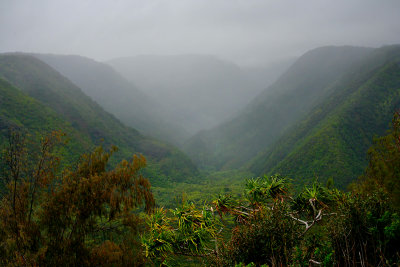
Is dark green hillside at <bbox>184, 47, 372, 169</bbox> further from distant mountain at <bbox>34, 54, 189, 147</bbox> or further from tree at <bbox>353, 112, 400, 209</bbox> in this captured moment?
tree at <bbox>353, 112, 400, 209</bbox>

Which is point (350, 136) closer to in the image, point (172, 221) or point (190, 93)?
point (172, 221)

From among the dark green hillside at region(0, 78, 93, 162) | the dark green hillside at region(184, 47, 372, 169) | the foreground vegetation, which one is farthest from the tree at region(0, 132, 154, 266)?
the dark green hillside at region(184, 47, 372, 169)

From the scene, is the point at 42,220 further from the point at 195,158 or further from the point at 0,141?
the point at 195,158

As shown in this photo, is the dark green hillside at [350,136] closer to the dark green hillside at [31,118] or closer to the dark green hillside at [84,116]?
the dark green hillside at [84,116]

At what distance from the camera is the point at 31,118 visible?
30156 mm

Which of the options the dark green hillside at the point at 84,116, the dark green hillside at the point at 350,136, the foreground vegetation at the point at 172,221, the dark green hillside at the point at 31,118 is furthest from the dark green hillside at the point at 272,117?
the foreground vegetation at the point at 172,221

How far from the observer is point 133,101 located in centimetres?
10619

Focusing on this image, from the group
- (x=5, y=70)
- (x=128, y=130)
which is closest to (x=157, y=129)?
(x=128, y=130)

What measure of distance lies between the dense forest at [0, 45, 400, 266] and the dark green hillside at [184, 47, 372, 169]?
65 cm

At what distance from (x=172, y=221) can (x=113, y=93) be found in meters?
109

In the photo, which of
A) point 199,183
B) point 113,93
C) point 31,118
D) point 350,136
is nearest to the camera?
point 31,118

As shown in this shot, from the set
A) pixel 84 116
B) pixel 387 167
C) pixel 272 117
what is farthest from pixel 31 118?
pixel 272 117

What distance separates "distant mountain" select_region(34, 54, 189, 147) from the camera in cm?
8950

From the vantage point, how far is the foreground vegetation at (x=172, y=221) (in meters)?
3.85
